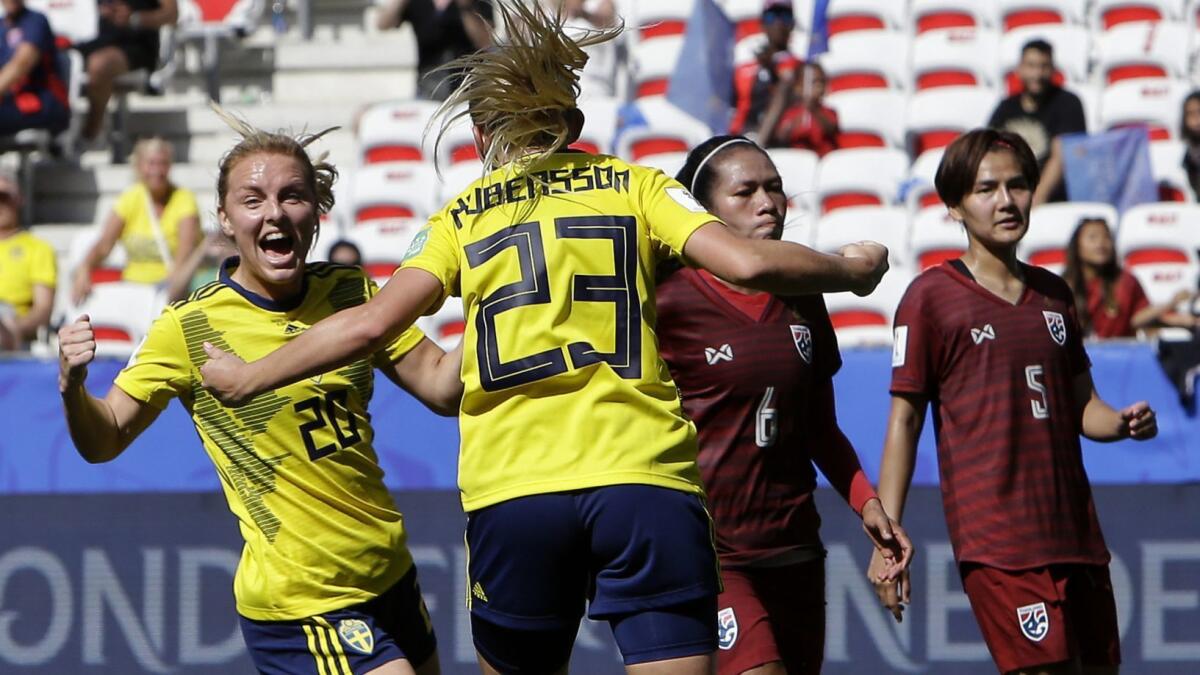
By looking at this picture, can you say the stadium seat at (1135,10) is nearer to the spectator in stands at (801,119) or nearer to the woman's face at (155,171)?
the spectator in stands at (801,119)

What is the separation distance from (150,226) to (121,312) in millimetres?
664

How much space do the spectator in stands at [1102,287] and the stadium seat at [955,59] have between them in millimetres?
3312

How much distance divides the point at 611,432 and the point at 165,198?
A: 7.39 metres

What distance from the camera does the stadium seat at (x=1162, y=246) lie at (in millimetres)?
10047

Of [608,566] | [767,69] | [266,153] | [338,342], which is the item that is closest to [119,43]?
[767,69]

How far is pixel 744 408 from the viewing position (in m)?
4.86

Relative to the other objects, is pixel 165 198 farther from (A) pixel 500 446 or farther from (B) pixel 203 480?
(A) pixel 500 446

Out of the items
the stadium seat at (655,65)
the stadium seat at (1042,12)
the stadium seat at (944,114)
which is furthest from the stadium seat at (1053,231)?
the stadium seat at (655,65)

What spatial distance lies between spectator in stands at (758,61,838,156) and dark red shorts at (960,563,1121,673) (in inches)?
255

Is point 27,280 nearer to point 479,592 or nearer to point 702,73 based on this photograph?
point 702,73

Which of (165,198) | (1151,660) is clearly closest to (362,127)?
(165,198)

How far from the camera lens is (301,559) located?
4516mm

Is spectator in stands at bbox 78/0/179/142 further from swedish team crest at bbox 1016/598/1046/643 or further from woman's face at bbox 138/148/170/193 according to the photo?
swedish team crest at bbox 1016/598/1046/643

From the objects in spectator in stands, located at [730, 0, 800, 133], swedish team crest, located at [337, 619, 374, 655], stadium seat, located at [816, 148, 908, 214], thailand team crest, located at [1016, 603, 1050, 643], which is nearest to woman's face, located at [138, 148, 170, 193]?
spectator in stands, located at [730, 0, 800, 133]
